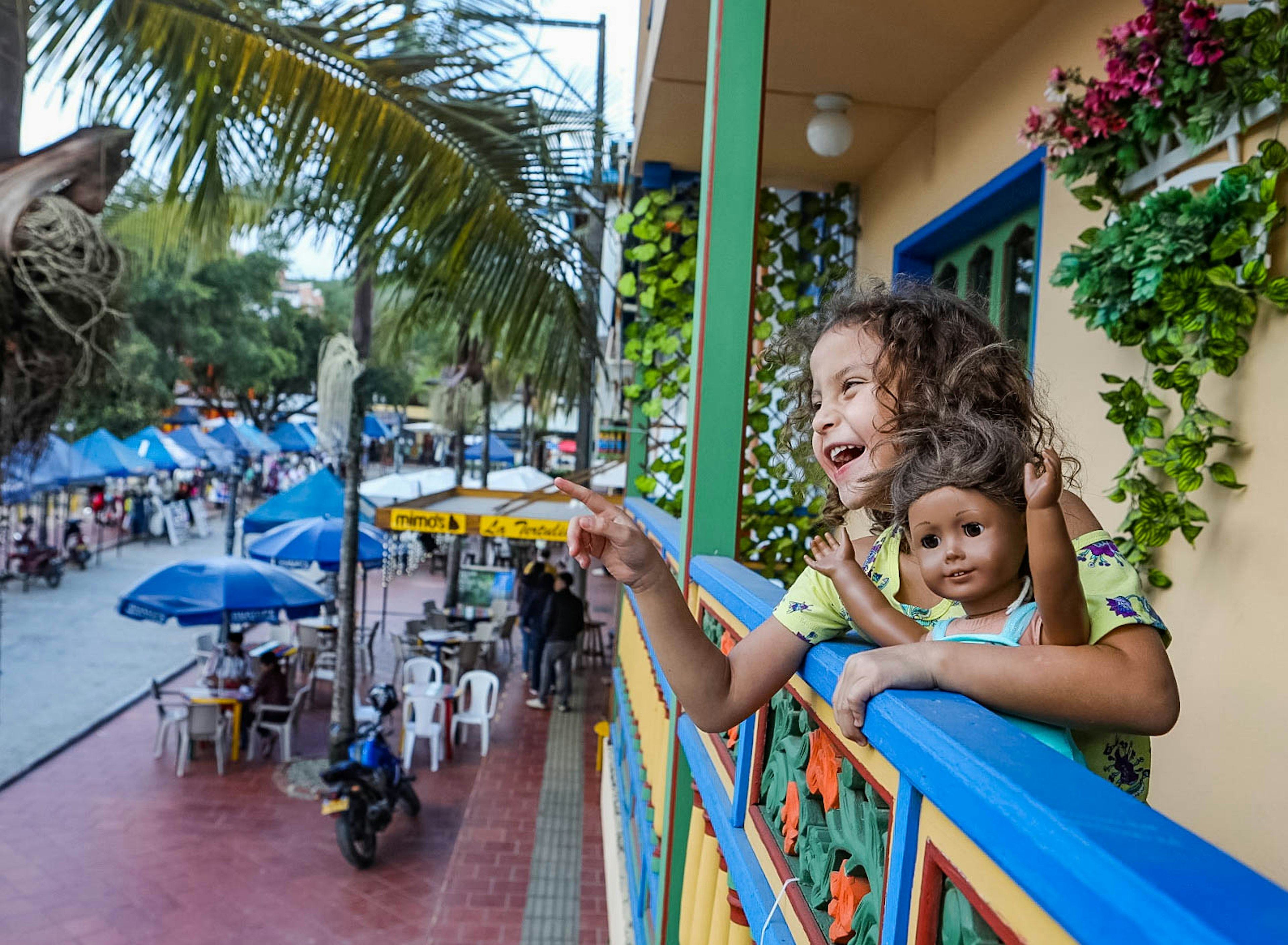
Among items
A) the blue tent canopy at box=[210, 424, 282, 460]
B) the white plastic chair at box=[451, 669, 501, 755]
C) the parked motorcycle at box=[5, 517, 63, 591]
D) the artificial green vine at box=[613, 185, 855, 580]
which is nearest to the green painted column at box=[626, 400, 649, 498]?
the artificial green vine at box=[613, 185, 855, 580]

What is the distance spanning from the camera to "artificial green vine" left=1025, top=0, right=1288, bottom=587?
2.58 m

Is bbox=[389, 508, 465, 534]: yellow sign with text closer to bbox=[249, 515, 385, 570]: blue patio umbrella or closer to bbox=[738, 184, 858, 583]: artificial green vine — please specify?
bbox=[249, 515, 385, 570]: blue patio umbrella

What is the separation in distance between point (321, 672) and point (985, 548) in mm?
12930

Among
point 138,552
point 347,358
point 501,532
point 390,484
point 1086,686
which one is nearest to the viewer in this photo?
point 1086,686

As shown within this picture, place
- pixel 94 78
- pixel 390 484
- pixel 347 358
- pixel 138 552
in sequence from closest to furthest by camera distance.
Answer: pixel 94 78
pixel 347 358
pixel 390 484
pixel 138 552

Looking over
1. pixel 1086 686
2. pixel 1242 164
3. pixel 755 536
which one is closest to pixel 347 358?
pixel 755 536

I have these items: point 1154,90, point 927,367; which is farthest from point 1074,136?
point 927,367

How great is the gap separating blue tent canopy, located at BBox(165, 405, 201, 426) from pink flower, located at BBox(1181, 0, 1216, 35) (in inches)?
1391

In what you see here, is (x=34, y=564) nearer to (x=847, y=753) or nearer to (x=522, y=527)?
(x=522, y=527)

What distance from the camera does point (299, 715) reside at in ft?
39.6

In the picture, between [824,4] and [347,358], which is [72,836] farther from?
[824,4]

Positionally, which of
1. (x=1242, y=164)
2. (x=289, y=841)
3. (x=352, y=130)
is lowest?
(x=289, y=841)

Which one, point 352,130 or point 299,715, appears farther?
point 299,715

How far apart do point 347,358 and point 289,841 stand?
5048 millimetres
